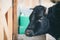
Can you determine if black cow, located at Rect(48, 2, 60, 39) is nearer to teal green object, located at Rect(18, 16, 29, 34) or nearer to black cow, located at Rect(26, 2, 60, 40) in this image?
black cow, located at Rect(26, 2, 60, 40)

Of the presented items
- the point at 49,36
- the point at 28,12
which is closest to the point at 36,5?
the point at 28,12

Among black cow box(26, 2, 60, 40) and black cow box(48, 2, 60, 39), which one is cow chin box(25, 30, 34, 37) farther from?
black cow box(48, 2, 60, 39)

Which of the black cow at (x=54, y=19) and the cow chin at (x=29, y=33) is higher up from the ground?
the black cow at (x=54, y=19)

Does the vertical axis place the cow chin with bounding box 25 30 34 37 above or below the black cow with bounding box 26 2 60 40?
below

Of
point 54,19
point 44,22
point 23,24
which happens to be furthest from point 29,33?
point 54,19

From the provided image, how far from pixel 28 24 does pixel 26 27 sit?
0.06 m

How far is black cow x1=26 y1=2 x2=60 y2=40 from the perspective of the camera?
8.77ft

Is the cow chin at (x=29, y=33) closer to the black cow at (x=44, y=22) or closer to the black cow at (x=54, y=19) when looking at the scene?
the black cow at (x=44, y=22)

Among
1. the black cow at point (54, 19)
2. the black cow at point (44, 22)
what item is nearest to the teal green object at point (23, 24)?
the black cow at point (44, 22)

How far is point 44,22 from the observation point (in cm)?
271

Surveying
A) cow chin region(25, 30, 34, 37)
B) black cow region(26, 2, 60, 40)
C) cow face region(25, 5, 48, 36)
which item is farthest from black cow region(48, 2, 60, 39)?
cow chin region(25, 30, 34, 37)

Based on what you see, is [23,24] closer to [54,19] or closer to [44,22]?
[44,22]

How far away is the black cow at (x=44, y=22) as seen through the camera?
8.77ft

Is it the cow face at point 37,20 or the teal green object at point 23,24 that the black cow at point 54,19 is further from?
the teal green object at point 23,24
